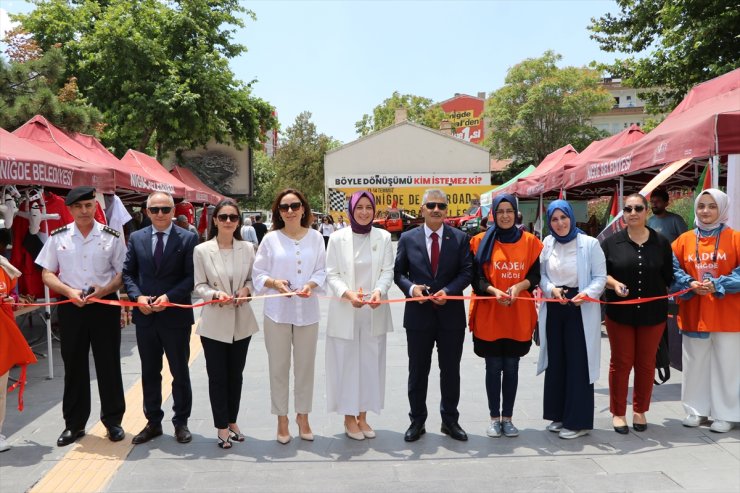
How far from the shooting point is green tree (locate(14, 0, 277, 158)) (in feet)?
69.7

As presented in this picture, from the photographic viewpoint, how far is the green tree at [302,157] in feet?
173

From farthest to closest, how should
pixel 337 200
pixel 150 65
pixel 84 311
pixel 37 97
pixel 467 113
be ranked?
1. pixel 467 113
2. pixel 337 200
3. pixel 150 65
4. pixel 37 97
5. pixel 84 311

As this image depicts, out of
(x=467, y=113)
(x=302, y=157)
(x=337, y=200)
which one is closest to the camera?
(x=337, y=200)

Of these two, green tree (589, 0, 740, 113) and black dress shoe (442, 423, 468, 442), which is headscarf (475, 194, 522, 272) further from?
green tree (589, 0, 740, 113)

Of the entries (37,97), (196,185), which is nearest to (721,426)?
(37,97)

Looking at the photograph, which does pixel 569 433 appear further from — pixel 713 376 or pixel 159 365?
pixel 159 365

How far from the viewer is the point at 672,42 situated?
14.8 metres

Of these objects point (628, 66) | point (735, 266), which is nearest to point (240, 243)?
point (735, 266)

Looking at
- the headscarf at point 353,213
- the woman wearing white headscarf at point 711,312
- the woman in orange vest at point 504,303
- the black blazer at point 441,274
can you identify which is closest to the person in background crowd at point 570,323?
the woman in orange vest at point 504,303

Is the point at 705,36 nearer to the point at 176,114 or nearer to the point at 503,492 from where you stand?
the point at 503,492

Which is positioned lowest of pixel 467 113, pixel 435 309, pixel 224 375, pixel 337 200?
pixel 224 375

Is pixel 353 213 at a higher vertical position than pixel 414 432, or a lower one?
higher

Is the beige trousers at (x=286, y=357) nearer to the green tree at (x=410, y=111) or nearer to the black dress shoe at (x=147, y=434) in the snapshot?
the black dress shoe at (x=147, y=434)

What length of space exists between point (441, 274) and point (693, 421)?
2.24 m
